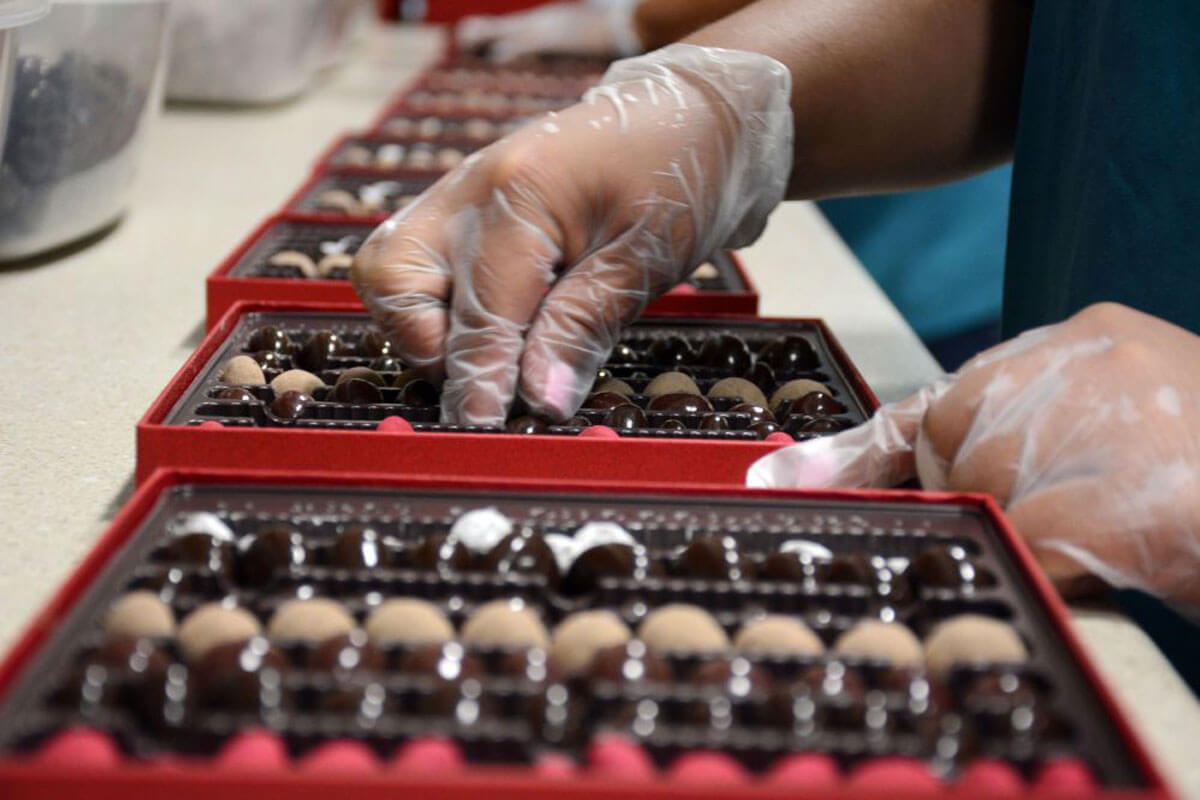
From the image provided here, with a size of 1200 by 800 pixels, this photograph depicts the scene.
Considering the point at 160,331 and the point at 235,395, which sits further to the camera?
the point at 160,331

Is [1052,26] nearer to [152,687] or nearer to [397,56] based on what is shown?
[152,687]

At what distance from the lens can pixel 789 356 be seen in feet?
3.63

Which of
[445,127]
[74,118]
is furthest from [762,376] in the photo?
[445,127]

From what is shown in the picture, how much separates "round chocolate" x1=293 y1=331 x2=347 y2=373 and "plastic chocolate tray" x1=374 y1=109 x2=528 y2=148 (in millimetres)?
946

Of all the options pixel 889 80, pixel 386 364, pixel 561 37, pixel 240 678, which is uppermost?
pixel 889 80

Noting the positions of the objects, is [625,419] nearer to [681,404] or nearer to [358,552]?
[681,404]

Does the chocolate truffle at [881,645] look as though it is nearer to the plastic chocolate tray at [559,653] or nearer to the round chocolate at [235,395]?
the plastic chocolate tray at [559,653]

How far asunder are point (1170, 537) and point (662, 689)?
0.34m

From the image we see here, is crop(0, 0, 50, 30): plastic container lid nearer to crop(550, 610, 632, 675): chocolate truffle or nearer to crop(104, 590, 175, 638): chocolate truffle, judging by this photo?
crop(104, 590, 175, 638): chocolate truffle

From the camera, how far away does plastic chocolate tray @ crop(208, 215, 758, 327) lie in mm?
1231

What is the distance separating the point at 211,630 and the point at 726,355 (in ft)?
1.95

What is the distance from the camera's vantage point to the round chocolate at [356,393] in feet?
3.18

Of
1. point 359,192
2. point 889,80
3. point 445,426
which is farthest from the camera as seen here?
point 359,192

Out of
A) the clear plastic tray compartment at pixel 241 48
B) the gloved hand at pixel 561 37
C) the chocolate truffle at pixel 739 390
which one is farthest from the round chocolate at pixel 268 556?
the gloved hand at pixel 561 37
